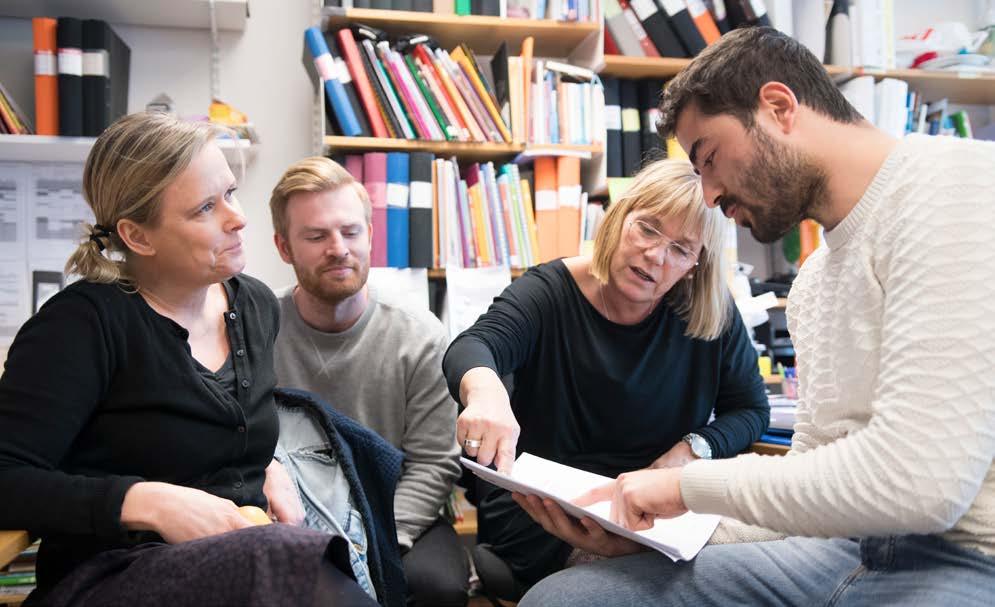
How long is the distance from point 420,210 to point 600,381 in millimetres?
975

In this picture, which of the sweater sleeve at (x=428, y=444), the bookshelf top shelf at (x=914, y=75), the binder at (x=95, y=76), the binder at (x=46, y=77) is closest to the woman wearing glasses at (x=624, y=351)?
the sweater sleeve at (x=428, y=444)

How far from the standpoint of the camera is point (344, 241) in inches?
73.2

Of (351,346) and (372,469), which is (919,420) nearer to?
(372,469)

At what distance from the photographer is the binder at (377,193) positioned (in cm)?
232

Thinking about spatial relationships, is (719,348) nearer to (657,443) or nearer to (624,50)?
(657,443)

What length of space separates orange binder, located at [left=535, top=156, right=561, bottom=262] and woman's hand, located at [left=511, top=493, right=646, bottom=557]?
4.41 ft

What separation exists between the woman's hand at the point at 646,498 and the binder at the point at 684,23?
6.22 feet

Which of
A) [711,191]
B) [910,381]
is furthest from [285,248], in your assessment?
[910,381]

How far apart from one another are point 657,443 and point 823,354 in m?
0.62

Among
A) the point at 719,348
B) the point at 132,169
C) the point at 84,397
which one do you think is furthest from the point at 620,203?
the point at 84,397

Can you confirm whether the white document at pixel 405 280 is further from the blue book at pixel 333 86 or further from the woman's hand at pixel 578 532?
the woman's hand at pixel 578 532

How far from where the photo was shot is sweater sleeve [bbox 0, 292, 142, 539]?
3.22ft

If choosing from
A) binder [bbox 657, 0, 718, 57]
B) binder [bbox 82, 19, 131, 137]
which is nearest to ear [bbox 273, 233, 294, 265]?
binder [bbox 82, 19, 131, 137]

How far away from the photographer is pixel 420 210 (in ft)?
7.77
